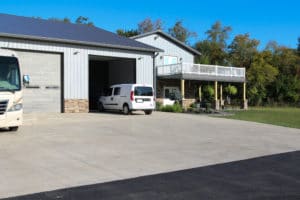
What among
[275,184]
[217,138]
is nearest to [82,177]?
[275,184]

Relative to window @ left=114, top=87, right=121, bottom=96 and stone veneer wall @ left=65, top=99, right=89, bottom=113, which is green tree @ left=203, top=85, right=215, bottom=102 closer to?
window @ left=114, top=87, right=121, bottom=96

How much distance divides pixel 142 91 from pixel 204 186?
15.7m

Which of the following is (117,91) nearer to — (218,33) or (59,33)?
(59,33)

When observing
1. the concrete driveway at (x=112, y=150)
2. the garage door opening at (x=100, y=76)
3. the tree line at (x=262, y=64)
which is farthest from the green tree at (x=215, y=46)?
the concrete driveway at (x=112, y=150)

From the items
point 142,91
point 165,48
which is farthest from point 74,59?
point 165,48

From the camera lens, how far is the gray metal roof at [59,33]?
21234 millimetres

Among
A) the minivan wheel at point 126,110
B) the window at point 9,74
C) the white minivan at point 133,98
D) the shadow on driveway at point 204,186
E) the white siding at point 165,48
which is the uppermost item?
the white siding at point 165,48

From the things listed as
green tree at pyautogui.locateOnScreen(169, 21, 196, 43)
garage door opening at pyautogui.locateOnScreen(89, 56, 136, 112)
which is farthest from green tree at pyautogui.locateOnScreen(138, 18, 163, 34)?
garage door opening at pyautogui.locateOnScreen(89, 56, 136, 112)

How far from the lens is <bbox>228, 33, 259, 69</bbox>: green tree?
→ 53156mm

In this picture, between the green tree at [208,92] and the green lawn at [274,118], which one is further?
the green tree at [208,92]

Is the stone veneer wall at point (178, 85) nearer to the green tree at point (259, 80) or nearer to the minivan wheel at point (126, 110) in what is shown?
the green tree at point (259, 80)

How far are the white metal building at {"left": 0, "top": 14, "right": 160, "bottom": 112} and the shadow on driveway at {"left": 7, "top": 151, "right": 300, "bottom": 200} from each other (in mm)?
15453

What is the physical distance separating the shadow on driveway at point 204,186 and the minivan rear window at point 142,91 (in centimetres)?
1372

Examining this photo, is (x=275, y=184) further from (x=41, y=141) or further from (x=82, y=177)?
(x=41, y=141)
